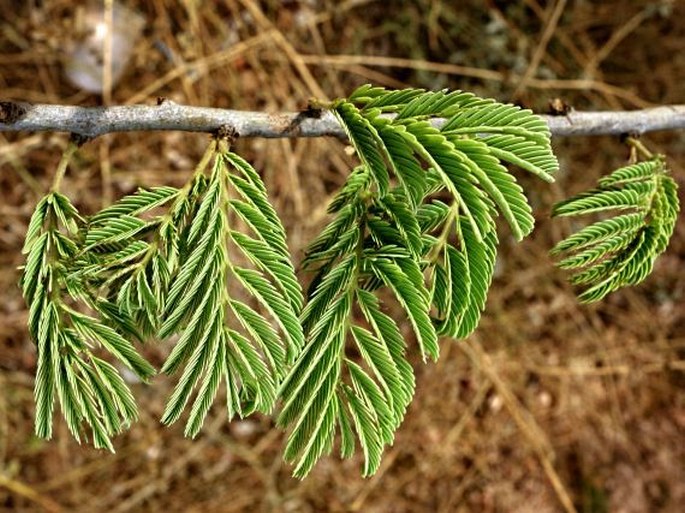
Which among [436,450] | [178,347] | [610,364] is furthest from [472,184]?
[610,364]

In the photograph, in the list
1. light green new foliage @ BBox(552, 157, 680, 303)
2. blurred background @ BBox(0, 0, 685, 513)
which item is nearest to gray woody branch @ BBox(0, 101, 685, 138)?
light green new foliage @ BBox(552, 157, 680, 303)

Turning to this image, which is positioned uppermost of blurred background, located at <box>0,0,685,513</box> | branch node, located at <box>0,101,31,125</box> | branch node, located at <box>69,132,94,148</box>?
branch node, located at <box>0,101,31,125</box>

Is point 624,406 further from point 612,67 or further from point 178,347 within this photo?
point 178,347

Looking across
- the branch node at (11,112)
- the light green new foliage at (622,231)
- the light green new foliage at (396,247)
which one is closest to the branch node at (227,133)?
the light green new foliage at (396,247)

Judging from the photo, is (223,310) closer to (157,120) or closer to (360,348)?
(360,348)

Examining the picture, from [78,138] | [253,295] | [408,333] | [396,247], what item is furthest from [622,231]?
[408,333]

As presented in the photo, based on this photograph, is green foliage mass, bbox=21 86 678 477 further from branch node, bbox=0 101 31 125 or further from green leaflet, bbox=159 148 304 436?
branch node, bbox=0 101 31 125
